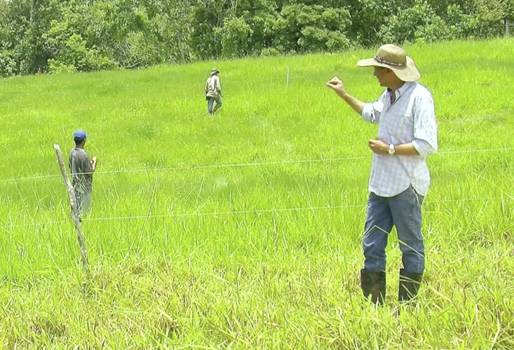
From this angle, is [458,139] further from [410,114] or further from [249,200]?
[410,114]

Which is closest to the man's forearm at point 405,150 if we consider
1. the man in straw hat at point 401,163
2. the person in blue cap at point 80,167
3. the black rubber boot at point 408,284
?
the man in straw hat at point 401,163

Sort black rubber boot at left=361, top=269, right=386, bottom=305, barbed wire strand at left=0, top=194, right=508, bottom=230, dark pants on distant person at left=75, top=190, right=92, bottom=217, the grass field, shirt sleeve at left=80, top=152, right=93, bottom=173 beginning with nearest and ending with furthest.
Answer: the grass field
black rubber boot at left=361, top=269, right=386, bottom=305
barbed wire strand at left=0, top=194, right=508, bottom=230
dark pants on distant person at left=75, top=190, right=92, bottom=217
shirt sleeve at left=80, top=152, right=93, bottom=173

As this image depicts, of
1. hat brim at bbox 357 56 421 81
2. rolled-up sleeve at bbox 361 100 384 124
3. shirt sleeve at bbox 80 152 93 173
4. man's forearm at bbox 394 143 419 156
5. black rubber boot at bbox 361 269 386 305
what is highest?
hat brim at bbox 357 56 421 81

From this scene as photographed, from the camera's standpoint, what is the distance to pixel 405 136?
389cm

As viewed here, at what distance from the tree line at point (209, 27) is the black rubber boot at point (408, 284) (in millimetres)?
28370

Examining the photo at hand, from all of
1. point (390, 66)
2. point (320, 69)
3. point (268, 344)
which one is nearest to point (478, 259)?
point (390, 66)

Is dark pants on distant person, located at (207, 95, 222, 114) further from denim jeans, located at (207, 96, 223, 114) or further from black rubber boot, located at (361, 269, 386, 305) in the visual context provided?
black rubber boot, located at (361, 269, 386, 305)

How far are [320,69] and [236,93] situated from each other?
3.91 metres

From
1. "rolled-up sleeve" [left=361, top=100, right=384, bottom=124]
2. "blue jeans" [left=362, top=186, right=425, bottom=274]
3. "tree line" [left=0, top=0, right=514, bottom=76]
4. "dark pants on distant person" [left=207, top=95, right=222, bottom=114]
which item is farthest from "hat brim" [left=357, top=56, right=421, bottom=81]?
"tree line" [left=0, top=0, right=514, bottom=76]

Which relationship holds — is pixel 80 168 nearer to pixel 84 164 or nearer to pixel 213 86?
pixel 84 164

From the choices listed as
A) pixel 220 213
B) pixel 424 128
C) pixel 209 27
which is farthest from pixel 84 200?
pixel 209 27

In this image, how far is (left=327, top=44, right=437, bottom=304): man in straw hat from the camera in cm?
379

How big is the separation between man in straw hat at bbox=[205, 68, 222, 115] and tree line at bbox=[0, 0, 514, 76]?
17560 millimetres

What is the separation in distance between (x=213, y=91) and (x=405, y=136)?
39.4ft
